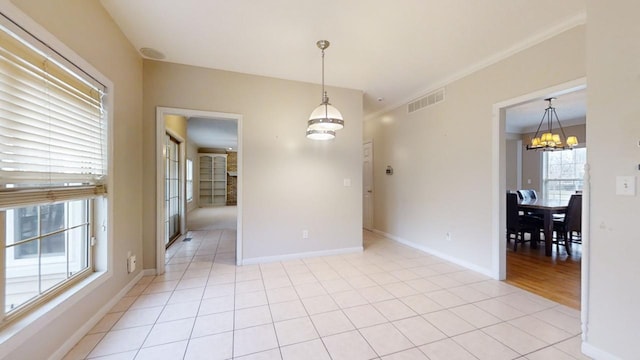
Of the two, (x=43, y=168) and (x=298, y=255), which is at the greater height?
(x=43, y=168)

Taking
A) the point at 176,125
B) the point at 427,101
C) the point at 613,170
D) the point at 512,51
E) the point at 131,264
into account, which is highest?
the point at 512,51

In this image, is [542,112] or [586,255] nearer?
[586,255]

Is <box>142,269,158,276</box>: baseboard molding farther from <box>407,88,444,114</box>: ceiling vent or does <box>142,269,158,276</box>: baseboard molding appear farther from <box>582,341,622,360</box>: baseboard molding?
<box>407,88,444,114</box>: ceiling vent

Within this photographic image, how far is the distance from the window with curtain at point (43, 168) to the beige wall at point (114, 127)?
186mm

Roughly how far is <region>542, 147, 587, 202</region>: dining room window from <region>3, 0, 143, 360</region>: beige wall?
888 cm

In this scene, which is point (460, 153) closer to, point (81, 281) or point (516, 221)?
point (516, 221)

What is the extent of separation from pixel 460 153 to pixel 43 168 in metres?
4.30

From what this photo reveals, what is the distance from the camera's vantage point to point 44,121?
5.35 ft

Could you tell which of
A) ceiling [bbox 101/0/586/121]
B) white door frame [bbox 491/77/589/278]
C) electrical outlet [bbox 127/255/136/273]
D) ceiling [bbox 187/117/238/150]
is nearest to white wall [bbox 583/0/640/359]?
ceiling [bbox 101/0/586/121]

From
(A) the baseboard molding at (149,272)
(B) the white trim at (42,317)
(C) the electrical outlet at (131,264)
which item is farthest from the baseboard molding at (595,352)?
(A) the baseboard molding at (149,272)

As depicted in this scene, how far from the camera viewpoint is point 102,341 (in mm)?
1934

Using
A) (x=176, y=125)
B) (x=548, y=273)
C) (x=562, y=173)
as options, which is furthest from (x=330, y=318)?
(x=562, y=173)

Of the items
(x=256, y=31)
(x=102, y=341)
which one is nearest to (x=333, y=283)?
(x=102, y=341)

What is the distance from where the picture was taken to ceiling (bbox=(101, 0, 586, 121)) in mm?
2258
